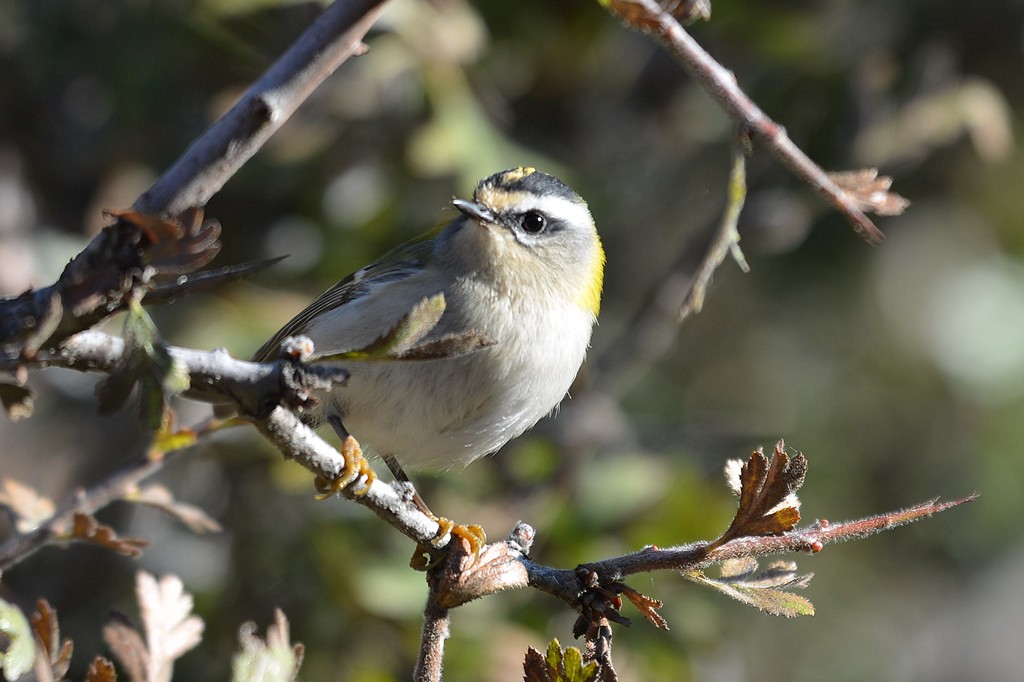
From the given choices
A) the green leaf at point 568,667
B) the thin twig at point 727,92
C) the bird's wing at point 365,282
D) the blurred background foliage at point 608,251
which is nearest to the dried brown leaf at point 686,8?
the thin twig at point 727,92

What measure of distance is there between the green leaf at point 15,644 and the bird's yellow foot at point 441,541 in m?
0.51

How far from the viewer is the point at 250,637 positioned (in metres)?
1.22

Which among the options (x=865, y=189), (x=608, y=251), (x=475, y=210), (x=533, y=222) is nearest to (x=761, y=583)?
(x=865, y=189)

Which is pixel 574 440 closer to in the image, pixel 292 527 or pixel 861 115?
pixel 292 527

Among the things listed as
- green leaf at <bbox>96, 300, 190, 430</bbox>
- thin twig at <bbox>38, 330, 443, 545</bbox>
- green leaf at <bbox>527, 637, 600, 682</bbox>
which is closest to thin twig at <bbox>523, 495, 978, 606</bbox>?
green leaf at <bbox>527, 637, 600, 682</bbox>

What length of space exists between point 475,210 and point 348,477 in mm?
1148

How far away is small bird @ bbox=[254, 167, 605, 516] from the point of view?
7.06ft

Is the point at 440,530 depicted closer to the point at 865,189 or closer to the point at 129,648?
the point at 129,648

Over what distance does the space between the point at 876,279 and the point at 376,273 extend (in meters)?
2.55

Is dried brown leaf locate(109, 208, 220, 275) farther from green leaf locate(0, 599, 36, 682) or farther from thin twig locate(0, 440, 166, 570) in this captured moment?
green leaf locate(0, 599, 36, 682)

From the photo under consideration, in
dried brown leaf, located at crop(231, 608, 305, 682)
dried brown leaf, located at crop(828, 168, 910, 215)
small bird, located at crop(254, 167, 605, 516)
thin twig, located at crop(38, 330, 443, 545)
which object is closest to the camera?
thin twig, located at crop(38, 330, 443, 545)

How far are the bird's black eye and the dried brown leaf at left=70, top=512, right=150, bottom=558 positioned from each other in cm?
147

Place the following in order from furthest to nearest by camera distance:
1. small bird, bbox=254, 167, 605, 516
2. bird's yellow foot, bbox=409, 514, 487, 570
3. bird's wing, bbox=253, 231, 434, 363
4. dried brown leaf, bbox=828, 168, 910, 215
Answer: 1. bird's wing, bbox=253, 231, 434, 363
2. small bird, bbox=254, 167, 605, 516
3. bird's yellow foot, bbox=409, 514, 487, 570
4. dried brown leaf, bbox=828, 168, 910, 215

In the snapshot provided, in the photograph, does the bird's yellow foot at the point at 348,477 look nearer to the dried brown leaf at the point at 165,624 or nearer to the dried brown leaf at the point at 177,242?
the dried brown leaf at the point at 165,624
